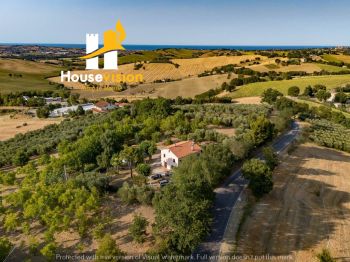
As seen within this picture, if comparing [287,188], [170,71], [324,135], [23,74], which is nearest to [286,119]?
[324,135]

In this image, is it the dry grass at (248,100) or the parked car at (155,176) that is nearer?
the parked car at (155,176)

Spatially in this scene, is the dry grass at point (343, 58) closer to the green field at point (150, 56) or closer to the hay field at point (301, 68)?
the hay field at point (301, 68)

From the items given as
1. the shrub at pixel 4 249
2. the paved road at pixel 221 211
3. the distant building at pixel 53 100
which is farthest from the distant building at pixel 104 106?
the shrub at pixel 4 249

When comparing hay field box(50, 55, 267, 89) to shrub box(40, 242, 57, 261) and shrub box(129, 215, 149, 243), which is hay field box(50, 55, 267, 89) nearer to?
shrub box(129, 215, 149, 243)

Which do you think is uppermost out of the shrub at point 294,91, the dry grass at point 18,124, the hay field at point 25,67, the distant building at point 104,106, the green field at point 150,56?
the green field at point 150,56

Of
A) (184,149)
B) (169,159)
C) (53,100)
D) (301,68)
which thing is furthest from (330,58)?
(169,159)

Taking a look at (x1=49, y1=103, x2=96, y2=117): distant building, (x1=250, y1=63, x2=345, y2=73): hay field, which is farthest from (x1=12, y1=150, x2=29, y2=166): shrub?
(x1=250, y1=63, x2=345, y2=73): hay field
